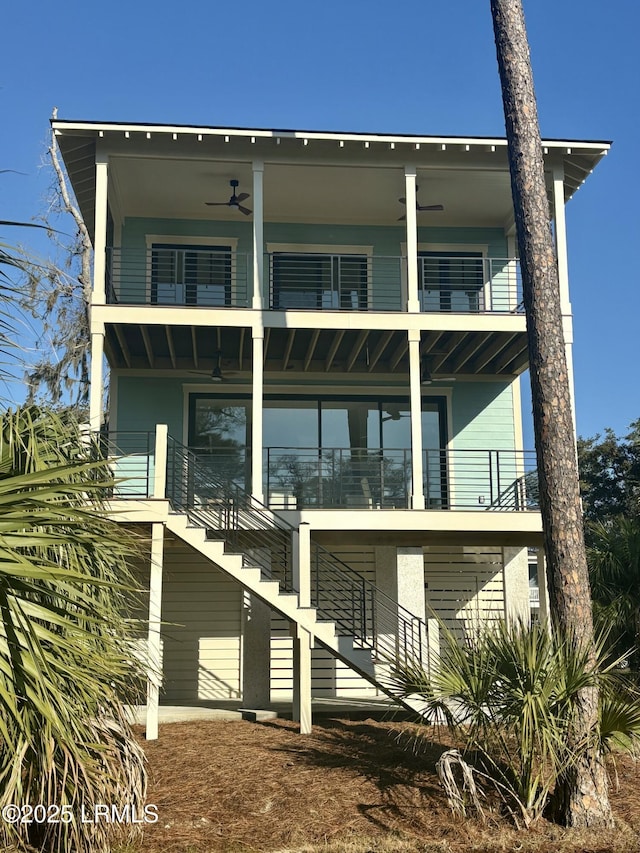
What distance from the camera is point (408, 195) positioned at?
15656mm

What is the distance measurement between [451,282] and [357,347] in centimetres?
291

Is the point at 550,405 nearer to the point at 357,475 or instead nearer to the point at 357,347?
the point at 357,347

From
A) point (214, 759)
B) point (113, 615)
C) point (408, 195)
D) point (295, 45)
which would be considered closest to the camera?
point (113, 615)

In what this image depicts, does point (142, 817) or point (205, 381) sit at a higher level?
point (205, 381)

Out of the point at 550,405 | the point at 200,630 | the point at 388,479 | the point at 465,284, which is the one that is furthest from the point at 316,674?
the point at 550,405

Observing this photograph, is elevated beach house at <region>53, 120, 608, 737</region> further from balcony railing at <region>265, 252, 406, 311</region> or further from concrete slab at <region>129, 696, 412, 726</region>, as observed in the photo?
concrete slab at <region>129, 696, 412, 726</region>

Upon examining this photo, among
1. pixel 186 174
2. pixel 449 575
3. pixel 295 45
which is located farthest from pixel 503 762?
pixel 295 45

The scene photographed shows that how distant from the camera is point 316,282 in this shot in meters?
17.5

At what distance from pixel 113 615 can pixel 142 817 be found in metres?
2.27

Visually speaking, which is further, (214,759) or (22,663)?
(214,759)

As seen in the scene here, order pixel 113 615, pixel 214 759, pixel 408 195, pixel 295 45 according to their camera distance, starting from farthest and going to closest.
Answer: pixel 295 45
pixel 408 195
pixel 214 759
pixel 113 615

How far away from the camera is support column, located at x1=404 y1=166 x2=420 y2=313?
50.8 feet

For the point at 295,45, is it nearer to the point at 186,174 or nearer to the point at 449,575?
the point at 186,174

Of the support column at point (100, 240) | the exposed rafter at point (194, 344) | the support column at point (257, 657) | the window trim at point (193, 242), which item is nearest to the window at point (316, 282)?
the window trim at point (193, 242)
